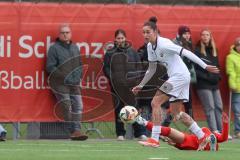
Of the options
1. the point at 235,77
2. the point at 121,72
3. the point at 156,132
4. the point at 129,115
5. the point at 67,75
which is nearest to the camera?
the point at 129,115

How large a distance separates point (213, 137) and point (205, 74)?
17.7ft

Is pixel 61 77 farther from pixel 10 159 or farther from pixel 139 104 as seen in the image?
pixel 10 159

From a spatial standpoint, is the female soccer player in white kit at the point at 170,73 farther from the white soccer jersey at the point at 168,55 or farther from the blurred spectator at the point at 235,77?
the blurred spectator at the point at 235,77

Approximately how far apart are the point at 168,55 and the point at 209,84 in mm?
4868

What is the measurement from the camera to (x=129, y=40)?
779 inches

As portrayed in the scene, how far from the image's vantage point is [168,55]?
15188mm

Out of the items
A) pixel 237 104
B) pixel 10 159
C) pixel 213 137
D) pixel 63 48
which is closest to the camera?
pixel 10 159

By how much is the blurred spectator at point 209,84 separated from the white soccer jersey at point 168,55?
442 cm

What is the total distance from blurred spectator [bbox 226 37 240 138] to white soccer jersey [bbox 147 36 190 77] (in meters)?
4.88

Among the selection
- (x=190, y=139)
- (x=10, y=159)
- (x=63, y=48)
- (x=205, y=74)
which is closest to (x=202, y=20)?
(x=205, y=74)

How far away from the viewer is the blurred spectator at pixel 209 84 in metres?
19.8

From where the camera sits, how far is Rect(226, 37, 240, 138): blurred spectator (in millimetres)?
20047

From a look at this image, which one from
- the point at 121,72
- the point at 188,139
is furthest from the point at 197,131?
the point at 121,72

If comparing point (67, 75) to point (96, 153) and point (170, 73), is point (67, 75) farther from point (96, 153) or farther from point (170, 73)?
point (96, 153)
